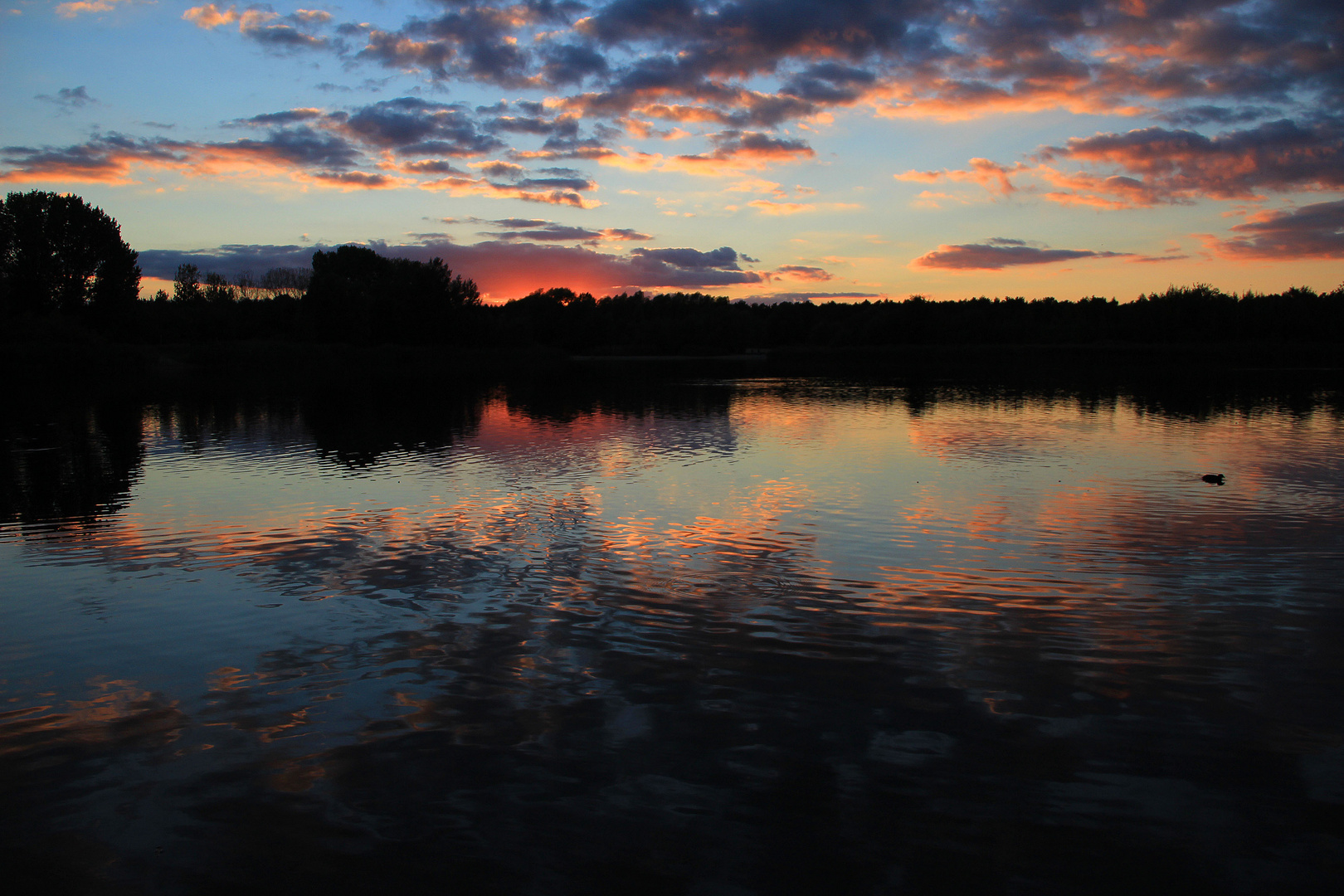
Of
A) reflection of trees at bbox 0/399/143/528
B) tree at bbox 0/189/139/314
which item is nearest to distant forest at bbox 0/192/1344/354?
tree at bbox 0/189/139/314

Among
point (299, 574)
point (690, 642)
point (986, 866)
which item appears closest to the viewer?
point (986, 866)

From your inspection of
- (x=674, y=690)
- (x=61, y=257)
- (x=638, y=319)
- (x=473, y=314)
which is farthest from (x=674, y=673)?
(x=638, y=319)

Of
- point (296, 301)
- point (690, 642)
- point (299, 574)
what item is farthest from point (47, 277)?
point (690, 642)

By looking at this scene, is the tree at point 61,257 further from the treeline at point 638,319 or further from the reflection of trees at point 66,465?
the reflection of trees at point 66,465

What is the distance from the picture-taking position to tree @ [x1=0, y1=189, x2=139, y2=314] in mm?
74188

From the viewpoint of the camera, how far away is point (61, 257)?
76812 millimetres

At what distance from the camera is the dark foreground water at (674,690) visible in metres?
5.01

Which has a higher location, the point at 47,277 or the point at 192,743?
the point at 47,277

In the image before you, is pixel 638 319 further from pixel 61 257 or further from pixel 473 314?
pixel 61 257

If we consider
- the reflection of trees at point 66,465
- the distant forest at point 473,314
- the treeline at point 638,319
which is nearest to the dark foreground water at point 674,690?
the reflection of trees at point 66,465

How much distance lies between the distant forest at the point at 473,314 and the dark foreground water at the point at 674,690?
66283mm

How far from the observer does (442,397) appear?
46781mm

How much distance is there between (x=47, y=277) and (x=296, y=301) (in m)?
27.2

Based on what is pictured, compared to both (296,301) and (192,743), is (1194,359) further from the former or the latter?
(192,743)
